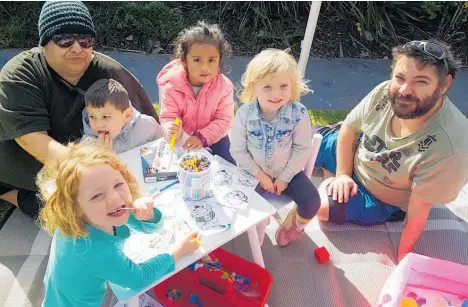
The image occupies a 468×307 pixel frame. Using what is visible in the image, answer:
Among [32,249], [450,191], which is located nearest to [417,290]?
[450,191]

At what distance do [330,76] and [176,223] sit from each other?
9.39 feet

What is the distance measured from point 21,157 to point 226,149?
1268 millimetres

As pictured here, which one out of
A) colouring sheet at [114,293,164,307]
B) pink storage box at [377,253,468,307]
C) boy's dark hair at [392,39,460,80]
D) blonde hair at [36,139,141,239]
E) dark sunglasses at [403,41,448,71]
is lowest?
colouring sheet at [114,293,164,307]

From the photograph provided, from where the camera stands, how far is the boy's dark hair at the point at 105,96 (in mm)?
2406

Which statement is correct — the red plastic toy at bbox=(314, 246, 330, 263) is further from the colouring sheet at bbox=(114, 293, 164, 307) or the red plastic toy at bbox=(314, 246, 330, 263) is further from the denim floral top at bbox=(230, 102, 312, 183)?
the colouring sheet at bbox=(114, 293, 164, 307)

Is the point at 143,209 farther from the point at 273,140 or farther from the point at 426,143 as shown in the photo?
the point at 426,143

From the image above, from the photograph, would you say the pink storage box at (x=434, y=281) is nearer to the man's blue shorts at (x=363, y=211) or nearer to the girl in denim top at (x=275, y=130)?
the man's blue shorts at (x=363, y=211)

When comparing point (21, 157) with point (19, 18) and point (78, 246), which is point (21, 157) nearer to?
point (78, 246)

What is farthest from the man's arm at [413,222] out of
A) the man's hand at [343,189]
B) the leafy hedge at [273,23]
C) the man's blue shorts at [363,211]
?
the leafy hedge at [273,23]

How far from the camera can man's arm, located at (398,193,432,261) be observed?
2609 mm

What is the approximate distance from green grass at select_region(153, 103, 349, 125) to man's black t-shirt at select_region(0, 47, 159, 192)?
1.12m

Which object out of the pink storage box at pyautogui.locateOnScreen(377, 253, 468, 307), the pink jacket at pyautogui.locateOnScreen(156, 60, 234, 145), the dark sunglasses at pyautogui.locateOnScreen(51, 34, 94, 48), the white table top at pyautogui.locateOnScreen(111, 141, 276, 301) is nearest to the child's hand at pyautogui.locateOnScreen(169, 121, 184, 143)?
the pink jacket at pyautogui.locateOnScreen(156, 60, 234, 145)

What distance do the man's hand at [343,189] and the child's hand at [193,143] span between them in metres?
0.91

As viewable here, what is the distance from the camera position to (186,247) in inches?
77.4
